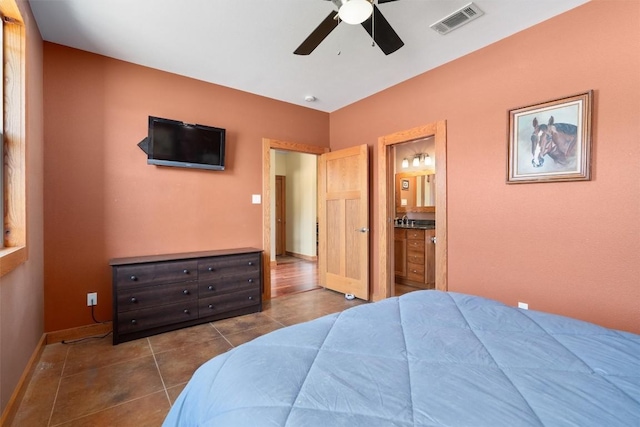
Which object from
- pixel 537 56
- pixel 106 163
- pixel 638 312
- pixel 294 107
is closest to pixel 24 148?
pixel 106 163

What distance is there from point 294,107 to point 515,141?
2833mm

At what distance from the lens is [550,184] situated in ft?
7.67

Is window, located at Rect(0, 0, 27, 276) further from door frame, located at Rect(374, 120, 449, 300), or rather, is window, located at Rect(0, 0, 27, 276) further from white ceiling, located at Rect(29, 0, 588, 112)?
door frame, located at Rect(374, 120, 449, 300)

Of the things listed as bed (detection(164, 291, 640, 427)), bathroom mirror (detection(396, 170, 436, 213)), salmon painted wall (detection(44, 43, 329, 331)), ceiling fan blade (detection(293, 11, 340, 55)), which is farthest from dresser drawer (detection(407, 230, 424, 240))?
ceiling fan blade (detection(293, 11, 340, 55))

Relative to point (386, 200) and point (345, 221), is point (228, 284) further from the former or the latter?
point (386, 200)

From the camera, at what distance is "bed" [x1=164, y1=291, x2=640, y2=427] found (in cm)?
75

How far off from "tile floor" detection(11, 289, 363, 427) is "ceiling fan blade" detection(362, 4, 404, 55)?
2763mm

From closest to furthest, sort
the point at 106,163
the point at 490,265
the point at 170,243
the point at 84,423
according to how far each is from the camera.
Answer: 1. the point at 84,423
2. the point at 490,265
3. the point at 106,163
4. the point at 170,243

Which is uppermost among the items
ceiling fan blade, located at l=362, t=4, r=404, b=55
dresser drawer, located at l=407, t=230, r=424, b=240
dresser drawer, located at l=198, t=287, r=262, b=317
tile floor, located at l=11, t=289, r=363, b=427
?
ceiling fan blade, located at l=362, t=4, r=404, b=55

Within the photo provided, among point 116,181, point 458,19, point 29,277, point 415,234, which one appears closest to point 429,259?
point 415,234

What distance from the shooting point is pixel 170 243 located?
10.5 feet

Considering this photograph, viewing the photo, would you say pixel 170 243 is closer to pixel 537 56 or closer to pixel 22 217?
pixel 22 217

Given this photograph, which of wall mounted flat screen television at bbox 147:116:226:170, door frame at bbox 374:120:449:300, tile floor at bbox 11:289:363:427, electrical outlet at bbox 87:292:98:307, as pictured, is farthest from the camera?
door frame at bbox 374:120:449:300

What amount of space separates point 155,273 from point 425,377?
8.76ft
